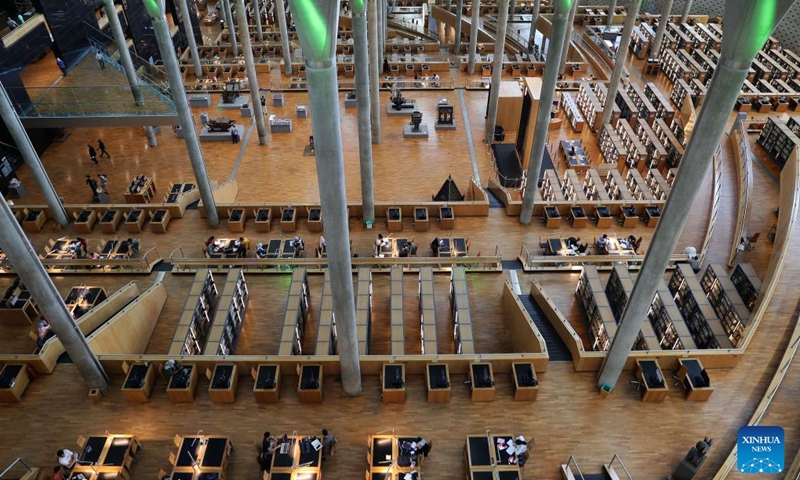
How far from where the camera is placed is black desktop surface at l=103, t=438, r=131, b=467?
9328mm

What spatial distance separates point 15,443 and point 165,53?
9927mm

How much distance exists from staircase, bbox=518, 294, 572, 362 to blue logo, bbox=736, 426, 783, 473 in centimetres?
407

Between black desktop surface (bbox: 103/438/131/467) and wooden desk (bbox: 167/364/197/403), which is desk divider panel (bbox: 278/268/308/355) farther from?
black desktop surface (bbox: 103/438/131/467)

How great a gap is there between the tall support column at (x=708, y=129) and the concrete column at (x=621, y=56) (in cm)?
1575

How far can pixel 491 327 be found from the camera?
1328cm

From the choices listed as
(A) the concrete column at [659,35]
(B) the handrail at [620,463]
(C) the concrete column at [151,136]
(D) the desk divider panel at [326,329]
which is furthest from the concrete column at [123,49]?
(A) the concrete column at [659,35]

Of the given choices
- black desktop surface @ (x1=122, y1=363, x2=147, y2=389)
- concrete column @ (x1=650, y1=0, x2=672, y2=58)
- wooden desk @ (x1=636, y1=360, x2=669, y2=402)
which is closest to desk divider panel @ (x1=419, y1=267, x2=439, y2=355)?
wooden desk @ (x1=636, y1=360, x2=669, y2=402)

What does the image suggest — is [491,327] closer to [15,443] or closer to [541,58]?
[15,443]

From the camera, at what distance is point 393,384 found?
10570mm

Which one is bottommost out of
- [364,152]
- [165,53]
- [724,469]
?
[724,469]

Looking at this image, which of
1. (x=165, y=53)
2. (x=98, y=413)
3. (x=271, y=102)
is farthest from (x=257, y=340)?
(x=271, y=102)

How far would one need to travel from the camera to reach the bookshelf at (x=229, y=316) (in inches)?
466

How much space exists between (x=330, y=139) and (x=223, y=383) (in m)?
6.23

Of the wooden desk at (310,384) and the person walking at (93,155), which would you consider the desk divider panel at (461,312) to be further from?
the person walking at (93,155)
